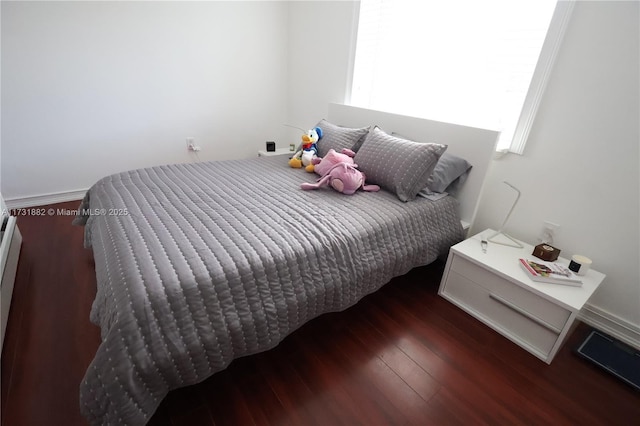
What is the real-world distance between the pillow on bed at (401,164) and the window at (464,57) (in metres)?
0.45

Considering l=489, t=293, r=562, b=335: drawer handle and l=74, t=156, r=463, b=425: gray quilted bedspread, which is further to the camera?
l=489, t=293, r=562, b=335: drawer handle

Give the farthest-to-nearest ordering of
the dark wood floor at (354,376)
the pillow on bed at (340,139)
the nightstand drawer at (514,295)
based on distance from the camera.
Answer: the pillow on bed at (340,139) < the nightstand drawer at (514,295) < the dark wood floor at (354,376)

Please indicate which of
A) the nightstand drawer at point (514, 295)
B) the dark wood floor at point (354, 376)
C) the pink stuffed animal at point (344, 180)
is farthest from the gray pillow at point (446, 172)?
the dark wood floor at point (354, 376)

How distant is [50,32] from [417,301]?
10.8ft

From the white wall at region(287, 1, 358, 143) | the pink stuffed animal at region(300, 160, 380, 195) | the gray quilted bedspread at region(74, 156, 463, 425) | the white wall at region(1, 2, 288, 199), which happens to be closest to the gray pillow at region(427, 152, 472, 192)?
the gray quilted bedspread at region(74, 156, 463, 425)

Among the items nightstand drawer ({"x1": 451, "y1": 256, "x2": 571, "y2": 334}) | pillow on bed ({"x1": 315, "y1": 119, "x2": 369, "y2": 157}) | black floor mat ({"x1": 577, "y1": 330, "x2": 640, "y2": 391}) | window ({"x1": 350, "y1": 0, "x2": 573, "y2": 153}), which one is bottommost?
black floor mat ({"x1": 577, "y1": 330, "x2": 640, "y2": 391})

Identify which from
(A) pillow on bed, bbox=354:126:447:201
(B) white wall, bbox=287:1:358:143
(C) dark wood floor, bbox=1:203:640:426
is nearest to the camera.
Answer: (C) dark wood floor, bbox=1:203:640:426

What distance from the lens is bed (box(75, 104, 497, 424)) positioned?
89 cm

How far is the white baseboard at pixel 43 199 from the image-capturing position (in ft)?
8.07

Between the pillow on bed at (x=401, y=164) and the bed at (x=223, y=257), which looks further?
the pillow on bed at (x=401, y=164)

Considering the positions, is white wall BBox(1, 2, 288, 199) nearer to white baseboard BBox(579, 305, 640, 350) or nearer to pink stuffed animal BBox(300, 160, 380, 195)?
pink stuffed animal BBox(300, 160, 380, 195)

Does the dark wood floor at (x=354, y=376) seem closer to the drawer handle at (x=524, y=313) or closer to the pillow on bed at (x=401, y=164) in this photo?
the drawer handle at (x=524, y=313)

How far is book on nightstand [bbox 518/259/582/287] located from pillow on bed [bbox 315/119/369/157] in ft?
4.16

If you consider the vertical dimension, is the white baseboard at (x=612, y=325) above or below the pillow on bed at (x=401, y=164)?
below
